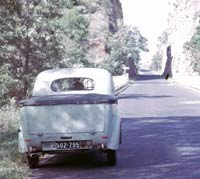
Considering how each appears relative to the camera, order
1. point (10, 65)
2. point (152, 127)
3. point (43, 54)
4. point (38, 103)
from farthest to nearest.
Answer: point (43, 54) → point (10, 65) → point (152, 127) → point (38, 103)

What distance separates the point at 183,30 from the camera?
134000 mm

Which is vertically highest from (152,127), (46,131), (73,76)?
(73,76)

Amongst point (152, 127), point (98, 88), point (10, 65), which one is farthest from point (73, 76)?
point (10, 65)

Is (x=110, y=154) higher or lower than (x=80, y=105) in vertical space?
lower

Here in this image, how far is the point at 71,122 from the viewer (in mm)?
10148

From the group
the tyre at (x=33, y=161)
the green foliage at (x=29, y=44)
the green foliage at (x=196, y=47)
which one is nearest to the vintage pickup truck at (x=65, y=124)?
the tyre at (x=33, y=161)

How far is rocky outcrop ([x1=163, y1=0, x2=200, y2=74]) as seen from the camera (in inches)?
4771

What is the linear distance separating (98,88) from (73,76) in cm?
55

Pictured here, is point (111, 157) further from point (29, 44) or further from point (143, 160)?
point (29, 44)

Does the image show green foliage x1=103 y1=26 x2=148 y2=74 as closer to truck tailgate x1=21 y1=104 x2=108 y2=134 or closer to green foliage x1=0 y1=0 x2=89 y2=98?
green foliage x1=0 y1=0 x2=89 y2=98

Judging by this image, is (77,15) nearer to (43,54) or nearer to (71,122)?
(43,54)

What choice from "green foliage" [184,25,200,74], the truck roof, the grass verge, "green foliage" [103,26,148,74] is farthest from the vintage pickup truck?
"green foliage" [184,25,200,74]

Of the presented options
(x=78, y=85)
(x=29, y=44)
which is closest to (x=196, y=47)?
(x=29, y=44)

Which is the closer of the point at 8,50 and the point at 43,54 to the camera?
the point at 8,50
